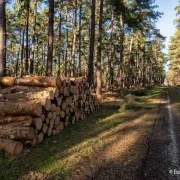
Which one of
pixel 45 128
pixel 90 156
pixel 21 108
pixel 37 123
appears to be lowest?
pixel 90 156

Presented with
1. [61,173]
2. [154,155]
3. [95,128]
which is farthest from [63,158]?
[95,128]

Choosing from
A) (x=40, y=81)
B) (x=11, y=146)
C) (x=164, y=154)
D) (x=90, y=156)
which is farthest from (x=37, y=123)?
(x=164, y=154)

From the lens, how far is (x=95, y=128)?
362 inches

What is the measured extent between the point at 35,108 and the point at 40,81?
7.17 feet

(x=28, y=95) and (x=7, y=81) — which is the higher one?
(x=7, y=81)

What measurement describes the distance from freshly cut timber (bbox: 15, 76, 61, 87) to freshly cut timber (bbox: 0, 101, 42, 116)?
65.9 inches

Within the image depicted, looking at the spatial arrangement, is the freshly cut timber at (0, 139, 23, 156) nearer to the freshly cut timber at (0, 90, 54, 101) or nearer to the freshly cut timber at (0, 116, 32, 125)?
the freshly cut timber at (0, 116, 32, 125)

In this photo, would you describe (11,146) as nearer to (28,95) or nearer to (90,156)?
(90,156)

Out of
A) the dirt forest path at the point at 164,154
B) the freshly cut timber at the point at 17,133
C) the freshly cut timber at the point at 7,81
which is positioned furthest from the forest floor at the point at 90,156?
the freshly cut timber at the point at 7,81

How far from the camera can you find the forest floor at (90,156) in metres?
5.23

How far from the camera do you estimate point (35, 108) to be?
22.9 feet

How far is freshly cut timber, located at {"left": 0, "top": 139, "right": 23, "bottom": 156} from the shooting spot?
244 inches

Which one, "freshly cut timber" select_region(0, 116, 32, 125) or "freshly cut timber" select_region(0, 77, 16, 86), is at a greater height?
"freshly cut timber" select_region(0, 77, 16, 86)

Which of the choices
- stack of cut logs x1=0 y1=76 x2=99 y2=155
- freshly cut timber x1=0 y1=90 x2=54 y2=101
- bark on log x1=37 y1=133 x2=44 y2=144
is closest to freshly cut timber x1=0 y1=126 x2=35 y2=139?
stack of cut logs x1=0 y1=76 x2=99 y2=155
